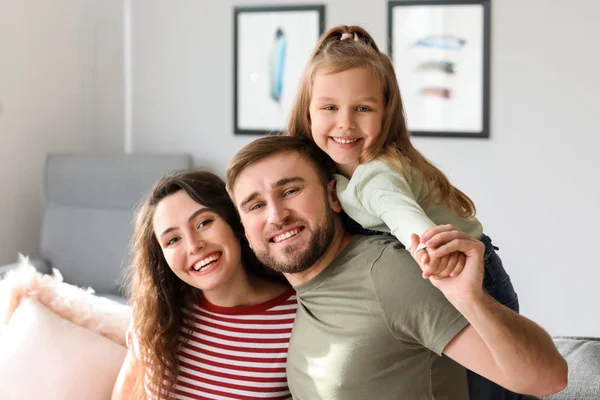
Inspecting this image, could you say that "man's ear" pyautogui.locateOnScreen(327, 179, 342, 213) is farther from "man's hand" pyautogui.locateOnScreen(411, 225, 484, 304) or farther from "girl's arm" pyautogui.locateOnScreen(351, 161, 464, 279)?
"man's hand" pyautogui.locateOnScreen(411, 225, 484, 304)

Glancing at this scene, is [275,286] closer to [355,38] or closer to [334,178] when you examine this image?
[334,178]

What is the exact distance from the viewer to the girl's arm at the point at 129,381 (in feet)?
5.89

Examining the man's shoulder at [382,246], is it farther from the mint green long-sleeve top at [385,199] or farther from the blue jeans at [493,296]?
the blue jeans at [493,296]

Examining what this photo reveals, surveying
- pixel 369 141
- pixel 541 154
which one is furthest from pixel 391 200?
pixel 541 154

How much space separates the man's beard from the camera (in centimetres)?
148

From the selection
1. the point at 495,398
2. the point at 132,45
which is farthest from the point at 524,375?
the point at 132,45

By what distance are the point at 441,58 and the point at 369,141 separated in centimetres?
259

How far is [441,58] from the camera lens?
13.4 ft

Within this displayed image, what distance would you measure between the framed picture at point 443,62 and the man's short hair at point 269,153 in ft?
8.34

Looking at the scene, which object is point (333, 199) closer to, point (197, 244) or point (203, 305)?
point (197, 244)

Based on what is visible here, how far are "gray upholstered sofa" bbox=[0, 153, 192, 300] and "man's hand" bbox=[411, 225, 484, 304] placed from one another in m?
2.92

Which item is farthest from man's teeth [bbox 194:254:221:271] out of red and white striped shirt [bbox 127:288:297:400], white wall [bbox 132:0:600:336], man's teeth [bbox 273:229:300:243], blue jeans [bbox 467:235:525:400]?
white wall [bbox 132:0:600:336]

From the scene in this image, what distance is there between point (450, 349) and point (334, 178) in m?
0.51

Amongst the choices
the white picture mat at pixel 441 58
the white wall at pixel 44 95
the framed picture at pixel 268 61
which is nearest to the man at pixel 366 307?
the white picture mat at pixel 441 58
